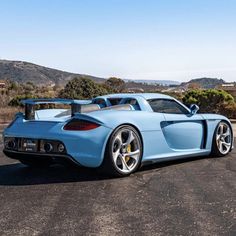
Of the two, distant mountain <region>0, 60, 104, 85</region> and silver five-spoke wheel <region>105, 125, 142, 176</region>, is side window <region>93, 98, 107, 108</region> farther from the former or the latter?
distant mountain <region>0, 60, 104, 85</region>

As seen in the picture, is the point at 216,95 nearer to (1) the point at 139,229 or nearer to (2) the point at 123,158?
(2) the point at 123,158

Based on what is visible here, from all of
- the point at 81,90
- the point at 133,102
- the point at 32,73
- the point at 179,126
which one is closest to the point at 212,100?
the point at 81,90

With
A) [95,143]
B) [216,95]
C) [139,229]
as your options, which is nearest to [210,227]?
[139,229]

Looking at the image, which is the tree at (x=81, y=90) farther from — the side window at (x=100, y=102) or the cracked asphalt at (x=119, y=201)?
the cracked asphalt at (x=119, y=201)

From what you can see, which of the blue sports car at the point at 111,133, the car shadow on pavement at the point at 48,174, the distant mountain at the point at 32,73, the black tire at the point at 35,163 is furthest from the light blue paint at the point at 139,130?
the distant mountain at the point at 32,73

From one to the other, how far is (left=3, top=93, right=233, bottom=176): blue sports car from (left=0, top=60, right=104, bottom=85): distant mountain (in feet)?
231

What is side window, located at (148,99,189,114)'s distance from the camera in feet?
23.2

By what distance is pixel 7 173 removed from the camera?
6.58m

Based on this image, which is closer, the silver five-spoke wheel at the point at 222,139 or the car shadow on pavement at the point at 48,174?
the car shadow on pavement at the point at 48,174

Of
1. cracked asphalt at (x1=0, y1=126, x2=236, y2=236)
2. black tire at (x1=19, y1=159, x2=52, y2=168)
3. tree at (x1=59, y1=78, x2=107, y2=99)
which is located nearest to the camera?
cracked asphalt at (x1=0, y1=126, x2=236, y2=236)

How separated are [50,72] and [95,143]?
83.4 m

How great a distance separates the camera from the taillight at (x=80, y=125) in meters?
5.97

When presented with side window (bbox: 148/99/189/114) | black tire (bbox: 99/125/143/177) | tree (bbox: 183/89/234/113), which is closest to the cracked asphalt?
black tire (bbox: 99/125/143/177)

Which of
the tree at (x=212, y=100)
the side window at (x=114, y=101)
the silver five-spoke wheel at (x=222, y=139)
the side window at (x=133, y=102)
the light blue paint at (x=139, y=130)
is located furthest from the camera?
the tree at (x=212, y=100)
